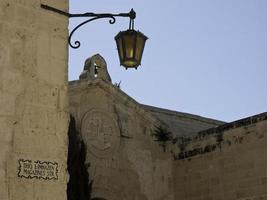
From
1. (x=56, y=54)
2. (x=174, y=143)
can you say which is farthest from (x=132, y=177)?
(x=56, y=54)

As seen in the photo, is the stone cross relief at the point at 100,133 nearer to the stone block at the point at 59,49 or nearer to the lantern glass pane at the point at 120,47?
the lantern glass pane at the point at 120,47

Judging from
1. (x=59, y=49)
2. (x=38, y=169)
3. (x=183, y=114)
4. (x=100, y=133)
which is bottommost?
(x=38, y=169)

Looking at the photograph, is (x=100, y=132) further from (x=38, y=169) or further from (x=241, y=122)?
(x=38, y=169)

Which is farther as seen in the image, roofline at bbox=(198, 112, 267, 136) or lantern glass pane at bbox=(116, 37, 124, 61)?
roofline at bbox=(198, 112, 267, 136)

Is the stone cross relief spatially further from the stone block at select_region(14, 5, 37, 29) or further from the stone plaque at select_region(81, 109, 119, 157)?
the stone block at select_region(14, 5, 37, 29)

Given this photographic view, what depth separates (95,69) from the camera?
34.8ft

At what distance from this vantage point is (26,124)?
3912mm

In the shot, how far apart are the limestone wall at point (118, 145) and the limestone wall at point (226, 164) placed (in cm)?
40

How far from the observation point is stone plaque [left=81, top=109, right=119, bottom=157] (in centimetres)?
1021

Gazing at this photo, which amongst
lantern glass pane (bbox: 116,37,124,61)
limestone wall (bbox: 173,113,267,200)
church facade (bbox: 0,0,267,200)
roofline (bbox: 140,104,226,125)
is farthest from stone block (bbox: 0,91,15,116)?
roofline (bbox: 140,104,226,125)

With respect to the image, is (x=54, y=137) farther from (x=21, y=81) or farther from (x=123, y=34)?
(x=123, y=34)

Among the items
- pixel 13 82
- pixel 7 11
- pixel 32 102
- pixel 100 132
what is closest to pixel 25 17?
pixel 7 11

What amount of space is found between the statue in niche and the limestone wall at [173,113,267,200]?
2.41 m

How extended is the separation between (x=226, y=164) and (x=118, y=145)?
2.18 meters
